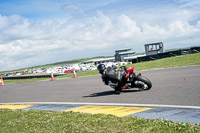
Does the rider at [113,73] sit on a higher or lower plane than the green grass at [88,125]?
higher

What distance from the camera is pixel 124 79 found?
33.7ft

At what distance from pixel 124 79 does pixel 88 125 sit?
4.87 m

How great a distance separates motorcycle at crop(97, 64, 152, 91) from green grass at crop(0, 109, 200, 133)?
3.49 meters

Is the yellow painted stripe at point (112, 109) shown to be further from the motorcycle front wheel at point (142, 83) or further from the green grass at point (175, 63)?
the green grass at point (175, 63)

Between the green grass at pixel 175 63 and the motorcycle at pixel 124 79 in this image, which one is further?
the green grass at pixel 175 63

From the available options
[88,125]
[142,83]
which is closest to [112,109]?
[88,125]

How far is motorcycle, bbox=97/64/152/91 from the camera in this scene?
9953 millimetres

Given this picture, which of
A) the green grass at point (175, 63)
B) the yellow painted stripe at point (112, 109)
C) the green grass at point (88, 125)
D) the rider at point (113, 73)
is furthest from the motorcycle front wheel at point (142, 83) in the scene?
the green grass at point (175, 63)

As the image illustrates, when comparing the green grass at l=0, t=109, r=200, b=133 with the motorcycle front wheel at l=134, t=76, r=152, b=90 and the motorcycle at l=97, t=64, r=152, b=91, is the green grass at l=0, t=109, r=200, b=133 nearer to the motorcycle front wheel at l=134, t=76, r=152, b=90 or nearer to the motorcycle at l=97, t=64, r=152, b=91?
the motorcycle at l=97, t=64, r=152, b=91

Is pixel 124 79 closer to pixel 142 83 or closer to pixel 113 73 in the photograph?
pixel 113 73

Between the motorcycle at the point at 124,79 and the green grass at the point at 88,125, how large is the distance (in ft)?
11.4

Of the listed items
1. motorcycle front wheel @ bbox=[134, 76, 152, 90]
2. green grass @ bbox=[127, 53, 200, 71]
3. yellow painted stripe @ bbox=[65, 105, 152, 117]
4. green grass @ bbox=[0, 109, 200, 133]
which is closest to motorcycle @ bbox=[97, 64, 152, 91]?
motorcycle front wheel @ bbox=[134, 76, 152, 90]

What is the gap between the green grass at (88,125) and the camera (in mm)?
4734

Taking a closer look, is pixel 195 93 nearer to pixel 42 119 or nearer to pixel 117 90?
pixel 117 90
